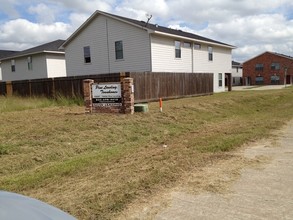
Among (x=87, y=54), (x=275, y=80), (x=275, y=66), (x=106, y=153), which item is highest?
(x=275, y=66)

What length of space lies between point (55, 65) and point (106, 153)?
26.3 metres

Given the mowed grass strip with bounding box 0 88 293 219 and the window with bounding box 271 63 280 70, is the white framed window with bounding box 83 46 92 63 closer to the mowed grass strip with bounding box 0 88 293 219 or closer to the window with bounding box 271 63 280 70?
the mowed grass strip with bounding box 0 88 293 219

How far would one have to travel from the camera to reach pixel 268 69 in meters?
66.8

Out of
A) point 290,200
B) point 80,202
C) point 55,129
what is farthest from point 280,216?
point 55,129

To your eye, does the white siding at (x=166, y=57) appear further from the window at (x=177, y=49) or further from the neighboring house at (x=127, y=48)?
the window at (x=177, y=49)

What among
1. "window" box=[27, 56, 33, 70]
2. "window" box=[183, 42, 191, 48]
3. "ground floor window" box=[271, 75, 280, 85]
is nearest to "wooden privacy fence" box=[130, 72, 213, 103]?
"window" box=[183, 42, 191, 48]

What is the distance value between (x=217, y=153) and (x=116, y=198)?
10.7 ft

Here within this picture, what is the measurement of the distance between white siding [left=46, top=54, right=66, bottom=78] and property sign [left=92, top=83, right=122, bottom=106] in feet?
65.0

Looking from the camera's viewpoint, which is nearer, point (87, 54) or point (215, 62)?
point (87, 54)

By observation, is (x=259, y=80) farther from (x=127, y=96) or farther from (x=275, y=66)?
(x=127, y=96)

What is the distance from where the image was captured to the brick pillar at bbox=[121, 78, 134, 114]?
467 inches

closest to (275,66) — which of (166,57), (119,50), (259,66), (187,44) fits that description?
(259,66)

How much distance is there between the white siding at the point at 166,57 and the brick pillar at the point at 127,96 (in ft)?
34.7

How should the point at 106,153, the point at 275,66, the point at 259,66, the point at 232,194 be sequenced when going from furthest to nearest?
the point at 259,66 → the point at 275,66 → the point at 106,153 → the point at 232,194
